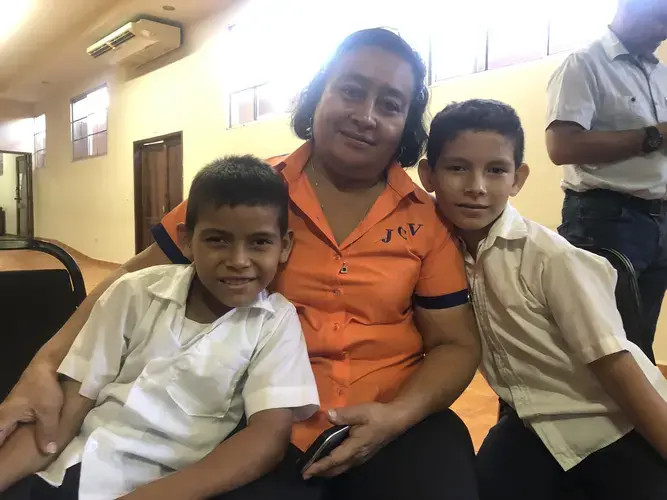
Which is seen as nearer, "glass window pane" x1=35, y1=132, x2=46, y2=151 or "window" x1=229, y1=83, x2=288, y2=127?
"window" x1=229, y1=83, x2=288, y2=127

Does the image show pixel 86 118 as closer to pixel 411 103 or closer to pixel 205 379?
pixel 411 103

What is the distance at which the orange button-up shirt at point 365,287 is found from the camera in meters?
1.17

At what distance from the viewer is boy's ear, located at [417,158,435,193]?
1.30 m

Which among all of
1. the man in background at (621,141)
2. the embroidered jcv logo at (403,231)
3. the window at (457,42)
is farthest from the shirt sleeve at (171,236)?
the window at (457,42)

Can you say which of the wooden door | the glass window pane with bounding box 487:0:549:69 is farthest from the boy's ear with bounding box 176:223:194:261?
the wooden door

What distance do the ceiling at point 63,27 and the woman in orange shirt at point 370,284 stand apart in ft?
18.5

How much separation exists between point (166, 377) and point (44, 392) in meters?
0.23

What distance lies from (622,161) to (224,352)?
1.32 m

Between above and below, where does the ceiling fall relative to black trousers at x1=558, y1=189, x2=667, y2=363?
above

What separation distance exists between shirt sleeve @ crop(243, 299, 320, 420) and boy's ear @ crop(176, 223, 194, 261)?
8.9 inches

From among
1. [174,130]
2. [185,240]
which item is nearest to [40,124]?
[174,130]

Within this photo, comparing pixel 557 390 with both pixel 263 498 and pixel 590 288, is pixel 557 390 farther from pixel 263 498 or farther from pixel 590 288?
pixel 263 498

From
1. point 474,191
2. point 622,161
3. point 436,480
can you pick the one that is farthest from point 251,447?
point 622,161

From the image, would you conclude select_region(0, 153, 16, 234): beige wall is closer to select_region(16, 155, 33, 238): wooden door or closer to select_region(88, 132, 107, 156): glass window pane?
select_region(16, 155, 33, 238): wooden door
